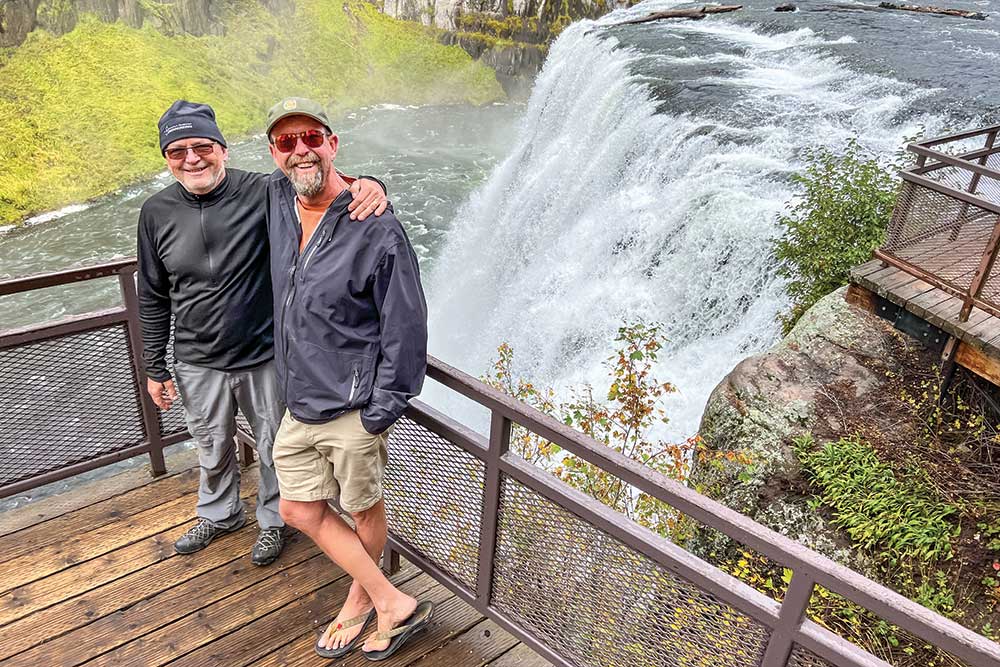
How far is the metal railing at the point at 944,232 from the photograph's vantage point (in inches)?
225

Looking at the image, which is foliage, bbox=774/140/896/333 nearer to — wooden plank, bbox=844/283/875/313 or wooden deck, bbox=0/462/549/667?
wooden plank, bbox=844/283/875/313

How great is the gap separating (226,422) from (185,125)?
1336 mm

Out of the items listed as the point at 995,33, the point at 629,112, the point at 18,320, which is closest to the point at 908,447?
the point at 629,112

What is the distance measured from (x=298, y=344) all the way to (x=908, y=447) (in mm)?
5708

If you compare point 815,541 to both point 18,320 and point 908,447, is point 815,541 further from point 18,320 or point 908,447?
point 18,320

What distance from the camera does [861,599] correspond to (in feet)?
5.69

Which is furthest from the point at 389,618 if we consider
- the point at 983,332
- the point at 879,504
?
the point at 983,332

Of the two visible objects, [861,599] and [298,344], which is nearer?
[861,599]

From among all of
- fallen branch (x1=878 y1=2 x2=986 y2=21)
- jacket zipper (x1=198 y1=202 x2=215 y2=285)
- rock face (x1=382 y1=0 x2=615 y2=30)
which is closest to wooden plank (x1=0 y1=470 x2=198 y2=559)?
jacket zipper (x1=198 y1=202 x2=215 y2=285)

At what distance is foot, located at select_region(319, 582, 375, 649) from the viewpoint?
2955 millimetres

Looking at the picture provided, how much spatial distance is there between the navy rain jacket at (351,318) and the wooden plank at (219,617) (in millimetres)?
1191

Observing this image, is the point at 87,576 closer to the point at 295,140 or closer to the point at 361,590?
the point at 361,590

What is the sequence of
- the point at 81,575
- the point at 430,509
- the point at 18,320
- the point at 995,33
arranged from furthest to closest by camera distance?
the point at 995,33 → the point at 18,320 → the point at 81,575 → the point at 430,509

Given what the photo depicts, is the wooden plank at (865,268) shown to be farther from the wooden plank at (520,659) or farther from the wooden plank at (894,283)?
the wooden plank at (520,659)
